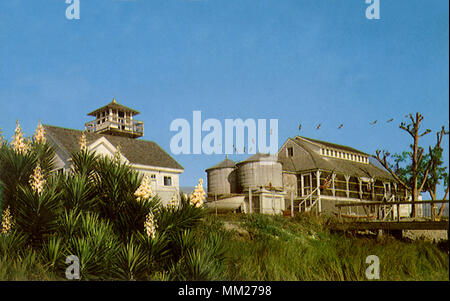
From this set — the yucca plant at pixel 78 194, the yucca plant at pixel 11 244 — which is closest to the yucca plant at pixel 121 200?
the yucca plant at pixel 78 194

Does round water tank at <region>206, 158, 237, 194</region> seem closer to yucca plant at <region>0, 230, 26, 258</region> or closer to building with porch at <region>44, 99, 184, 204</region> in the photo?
building with porch at <region>44, 99, 184, 204</region>

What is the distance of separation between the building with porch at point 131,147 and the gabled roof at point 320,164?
10.8m

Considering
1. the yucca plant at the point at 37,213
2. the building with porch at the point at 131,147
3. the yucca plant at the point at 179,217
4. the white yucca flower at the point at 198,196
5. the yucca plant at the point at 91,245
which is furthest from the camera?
the building with porch at the point at 131,147

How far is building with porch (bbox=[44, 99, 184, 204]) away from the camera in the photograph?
29.9 m

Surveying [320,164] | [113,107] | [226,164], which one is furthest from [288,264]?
[113,107]

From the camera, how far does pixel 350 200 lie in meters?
43.0

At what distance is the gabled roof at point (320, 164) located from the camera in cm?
4156

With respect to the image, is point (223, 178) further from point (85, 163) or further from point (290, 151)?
point (85, 163)

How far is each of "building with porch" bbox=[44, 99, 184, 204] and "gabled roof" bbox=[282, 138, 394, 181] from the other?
1077 centimetres

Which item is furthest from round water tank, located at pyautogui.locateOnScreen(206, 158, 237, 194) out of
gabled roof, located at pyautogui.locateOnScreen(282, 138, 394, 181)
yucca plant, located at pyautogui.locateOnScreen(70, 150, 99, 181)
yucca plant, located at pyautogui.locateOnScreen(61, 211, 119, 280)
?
yucca plant, located at pyautogui.locateOnScreen(61, 211, 119, 280)

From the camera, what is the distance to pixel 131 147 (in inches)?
1486

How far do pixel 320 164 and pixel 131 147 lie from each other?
641 inches

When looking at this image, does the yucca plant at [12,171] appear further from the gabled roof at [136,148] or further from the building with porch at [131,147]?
the gabled roof at [136,148]

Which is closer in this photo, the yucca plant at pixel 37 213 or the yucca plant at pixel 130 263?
the yucca plant at pixel 130 263
